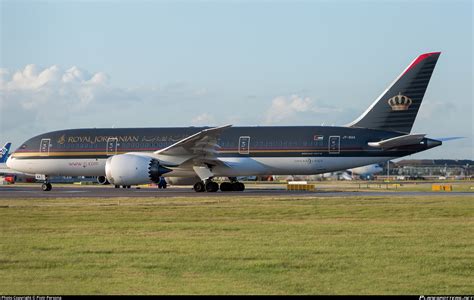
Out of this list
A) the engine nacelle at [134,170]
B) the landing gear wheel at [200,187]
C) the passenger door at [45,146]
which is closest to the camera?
the engine nacelle at [134,170]

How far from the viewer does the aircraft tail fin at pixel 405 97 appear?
38344mm

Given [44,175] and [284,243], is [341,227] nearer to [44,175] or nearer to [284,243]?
[284,243]

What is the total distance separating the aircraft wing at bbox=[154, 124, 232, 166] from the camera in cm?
3791

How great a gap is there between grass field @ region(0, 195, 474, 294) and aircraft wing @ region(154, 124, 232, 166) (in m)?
15.2

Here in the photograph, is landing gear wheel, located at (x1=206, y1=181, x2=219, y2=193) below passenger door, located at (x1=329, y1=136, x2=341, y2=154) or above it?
below

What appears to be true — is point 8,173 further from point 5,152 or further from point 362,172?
point 362,172

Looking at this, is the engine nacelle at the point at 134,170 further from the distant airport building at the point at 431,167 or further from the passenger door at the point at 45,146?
the distant airport building at the point at 431,167

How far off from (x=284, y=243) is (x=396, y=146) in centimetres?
2364

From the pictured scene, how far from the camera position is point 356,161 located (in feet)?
127

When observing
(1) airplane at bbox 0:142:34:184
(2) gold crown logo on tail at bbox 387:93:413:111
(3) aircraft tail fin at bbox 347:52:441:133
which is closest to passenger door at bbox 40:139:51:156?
(3) aircraft tail fin at bbox 347:52:441:133

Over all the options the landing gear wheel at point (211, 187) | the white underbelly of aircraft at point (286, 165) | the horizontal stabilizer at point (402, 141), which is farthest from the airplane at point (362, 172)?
the horizontal stabilizer at point (402, 141)

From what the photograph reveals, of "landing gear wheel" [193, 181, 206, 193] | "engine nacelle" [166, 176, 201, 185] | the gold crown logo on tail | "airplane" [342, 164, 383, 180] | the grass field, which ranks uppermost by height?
the gold crown logo on tail

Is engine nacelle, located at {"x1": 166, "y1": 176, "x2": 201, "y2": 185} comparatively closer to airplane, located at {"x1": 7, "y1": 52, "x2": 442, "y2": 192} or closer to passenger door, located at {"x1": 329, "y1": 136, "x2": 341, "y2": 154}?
airplane, located at {"x1": 7, "y1": 52, "x2": 442, "y2": 192}

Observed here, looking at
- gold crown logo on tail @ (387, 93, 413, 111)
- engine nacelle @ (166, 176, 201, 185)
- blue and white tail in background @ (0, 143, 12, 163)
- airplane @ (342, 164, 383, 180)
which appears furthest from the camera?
airplane @ (342, 164, 383, 180)
